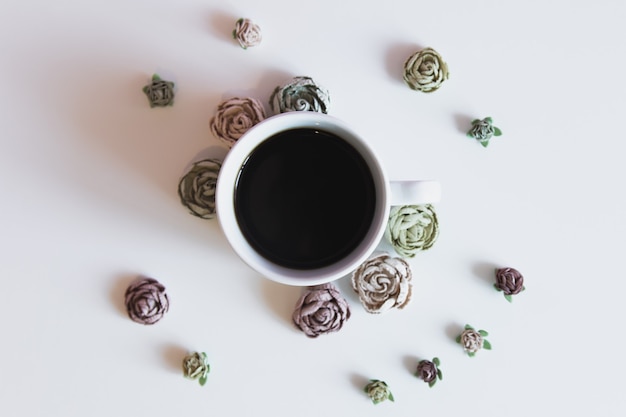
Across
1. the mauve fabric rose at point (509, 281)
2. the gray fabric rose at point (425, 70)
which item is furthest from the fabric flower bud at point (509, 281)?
the gray fabric rose at point (425, 70)

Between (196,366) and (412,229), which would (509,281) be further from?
(196,366)

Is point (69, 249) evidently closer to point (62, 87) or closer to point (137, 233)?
point (137, 233)

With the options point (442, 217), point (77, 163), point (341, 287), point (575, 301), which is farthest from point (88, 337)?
point (575, 301)

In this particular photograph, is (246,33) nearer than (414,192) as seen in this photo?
No

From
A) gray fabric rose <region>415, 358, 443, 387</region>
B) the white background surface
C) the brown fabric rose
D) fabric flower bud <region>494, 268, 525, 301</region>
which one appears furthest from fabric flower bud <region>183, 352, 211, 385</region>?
fabric flower bud <region>494, 268, 525, 301</region>

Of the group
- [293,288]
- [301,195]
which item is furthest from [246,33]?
[293,288]

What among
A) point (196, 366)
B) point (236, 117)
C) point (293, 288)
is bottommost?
point (196, 366)
